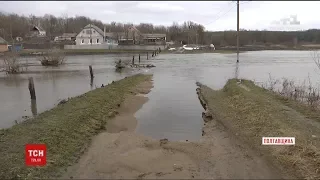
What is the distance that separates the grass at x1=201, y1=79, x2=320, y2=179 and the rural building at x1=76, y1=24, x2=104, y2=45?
291 feet

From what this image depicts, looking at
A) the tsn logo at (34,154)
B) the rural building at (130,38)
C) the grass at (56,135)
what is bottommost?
the grass at (56,135)

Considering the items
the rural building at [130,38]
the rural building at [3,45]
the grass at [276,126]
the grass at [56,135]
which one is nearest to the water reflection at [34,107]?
the grass at [56,135]

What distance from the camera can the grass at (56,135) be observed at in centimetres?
674

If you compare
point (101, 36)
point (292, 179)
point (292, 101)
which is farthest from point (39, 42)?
point (292, 179)

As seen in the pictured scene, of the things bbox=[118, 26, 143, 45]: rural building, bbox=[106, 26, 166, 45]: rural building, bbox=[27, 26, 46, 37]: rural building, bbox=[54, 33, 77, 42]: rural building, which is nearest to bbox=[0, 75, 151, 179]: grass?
bbox=[106, 26, 166, 45]: rural building

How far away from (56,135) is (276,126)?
20.7 ft

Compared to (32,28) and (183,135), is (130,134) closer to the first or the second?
(183,135)

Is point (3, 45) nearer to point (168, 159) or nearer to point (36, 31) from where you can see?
point (36, 31)

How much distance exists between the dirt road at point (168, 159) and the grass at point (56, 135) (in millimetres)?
377

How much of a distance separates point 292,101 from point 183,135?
256 inches

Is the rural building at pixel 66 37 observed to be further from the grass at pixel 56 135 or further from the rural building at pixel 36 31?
the grass at pixel 56 135

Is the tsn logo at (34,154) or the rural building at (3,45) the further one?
the rural building at (3,45)

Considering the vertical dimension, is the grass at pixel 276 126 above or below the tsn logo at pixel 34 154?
below

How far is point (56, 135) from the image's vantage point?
9219 mm
